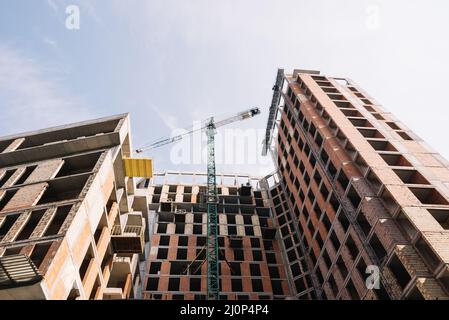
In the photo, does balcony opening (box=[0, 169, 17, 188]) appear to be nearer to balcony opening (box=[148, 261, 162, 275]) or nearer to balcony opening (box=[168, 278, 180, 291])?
balcony opening (box=[148, 261, 162, 275])

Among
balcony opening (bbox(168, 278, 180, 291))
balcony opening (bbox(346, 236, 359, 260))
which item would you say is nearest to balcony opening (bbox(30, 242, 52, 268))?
balcony opening (bbox(346, 236, 359, 260))

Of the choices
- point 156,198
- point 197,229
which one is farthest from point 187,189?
point 197,229

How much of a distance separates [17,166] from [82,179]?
6.97 meters

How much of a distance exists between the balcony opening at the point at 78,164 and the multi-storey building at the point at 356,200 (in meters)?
20.5

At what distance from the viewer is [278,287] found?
38188mm

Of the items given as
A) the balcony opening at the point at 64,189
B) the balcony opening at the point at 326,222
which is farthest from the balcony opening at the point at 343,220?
the balcony opening at the point at 64,189

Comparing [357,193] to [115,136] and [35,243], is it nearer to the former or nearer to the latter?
[115,136]

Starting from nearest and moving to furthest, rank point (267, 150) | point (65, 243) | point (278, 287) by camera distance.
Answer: point (65, 243), point (278, 287), point (267, 150)

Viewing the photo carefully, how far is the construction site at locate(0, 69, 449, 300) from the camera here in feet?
57.1

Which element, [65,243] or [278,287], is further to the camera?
[278,287]

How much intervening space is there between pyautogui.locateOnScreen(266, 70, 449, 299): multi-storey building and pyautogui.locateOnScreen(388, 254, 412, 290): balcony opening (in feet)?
0.20

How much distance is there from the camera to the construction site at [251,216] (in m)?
17.4

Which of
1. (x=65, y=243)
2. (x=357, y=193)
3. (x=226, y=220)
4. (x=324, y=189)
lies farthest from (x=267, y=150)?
(x=65, y=243)

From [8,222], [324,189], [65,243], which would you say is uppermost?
[324,189]
